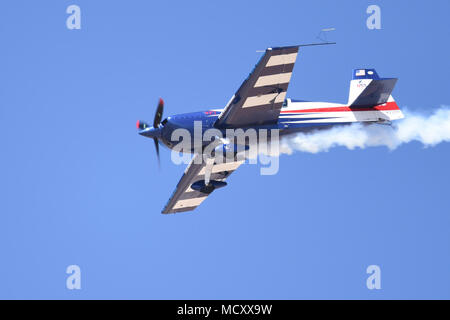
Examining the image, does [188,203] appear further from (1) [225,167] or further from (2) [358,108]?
(2) [358,108]

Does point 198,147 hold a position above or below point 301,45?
below

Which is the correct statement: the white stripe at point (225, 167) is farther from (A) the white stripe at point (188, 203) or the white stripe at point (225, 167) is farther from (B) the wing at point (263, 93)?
(B) the wing at point (263, 93)

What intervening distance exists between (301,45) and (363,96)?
596cm

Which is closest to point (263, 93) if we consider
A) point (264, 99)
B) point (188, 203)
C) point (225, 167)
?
point (264, 99)

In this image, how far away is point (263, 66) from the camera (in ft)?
122

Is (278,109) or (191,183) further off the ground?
(278,109)

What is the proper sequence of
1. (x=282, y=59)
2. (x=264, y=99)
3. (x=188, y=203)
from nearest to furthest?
(x=282, y=59), (x=264, y=99), (x=188, y=203)

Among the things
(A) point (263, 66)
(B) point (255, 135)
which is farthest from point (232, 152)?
(A) point (263, 66)

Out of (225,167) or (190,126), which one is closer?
(190,126)

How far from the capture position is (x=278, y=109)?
39.5 m

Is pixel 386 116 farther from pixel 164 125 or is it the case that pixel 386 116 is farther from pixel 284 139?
pixel 164 125

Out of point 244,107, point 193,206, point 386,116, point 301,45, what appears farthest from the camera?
point 193,206

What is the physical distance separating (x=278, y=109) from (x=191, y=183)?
7.67m

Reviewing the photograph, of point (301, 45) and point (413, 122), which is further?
point (413, 122)
